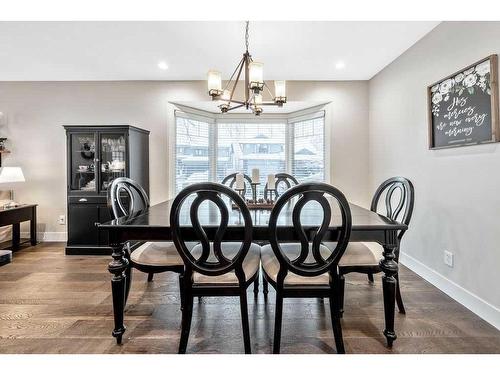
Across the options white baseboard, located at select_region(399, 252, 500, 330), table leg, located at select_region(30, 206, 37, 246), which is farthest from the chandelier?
table leg, located at select_region(30, 206, 37, 246)

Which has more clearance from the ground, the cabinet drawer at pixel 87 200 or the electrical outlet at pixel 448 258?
the cabinet drawer at pixel 87 200

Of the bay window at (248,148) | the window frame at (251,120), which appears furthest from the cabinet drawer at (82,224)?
the bay window at (248,148)

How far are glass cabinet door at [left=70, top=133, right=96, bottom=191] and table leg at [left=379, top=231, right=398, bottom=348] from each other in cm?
358

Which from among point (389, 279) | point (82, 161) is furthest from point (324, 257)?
point (82, 161)

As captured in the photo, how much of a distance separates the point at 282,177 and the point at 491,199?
1.88 metres

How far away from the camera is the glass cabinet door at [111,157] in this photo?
3676 millimetres

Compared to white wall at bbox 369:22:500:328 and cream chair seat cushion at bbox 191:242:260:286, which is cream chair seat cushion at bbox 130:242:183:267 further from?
white wall at bbox 369:22:500:328

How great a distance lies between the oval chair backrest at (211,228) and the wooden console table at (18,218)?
10.7 feet

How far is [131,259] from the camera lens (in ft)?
6.35

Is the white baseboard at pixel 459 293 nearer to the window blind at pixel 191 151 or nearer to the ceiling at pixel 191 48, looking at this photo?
the ceiling at pixel 191 48

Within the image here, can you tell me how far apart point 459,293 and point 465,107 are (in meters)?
1.51

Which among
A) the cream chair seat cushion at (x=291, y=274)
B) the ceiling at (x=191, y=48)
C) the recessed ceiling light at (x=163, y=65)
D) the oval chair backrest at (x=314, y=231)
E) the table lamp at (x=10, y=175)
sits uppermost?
the recessed ceiling light at (x=163, y=65)

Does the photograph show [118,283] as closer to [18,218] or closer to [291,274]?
[291,274]
